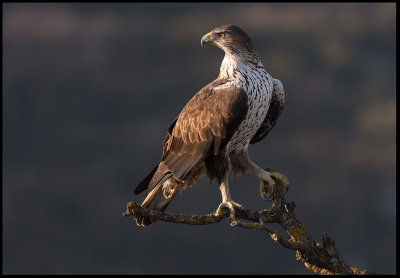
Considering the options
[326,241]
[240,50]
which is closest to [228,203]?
[326,241]

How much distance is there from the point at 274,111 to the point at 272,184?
1.17 m

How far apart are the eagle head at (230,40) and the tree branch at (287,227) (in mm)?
2074

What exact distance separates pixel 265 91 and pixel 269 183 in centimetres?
129

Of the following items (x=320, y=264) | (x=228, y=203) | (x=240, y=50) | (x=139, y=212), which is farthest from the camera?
(x=240, y=50)

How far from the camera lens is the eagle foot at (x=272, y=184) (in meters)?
7.90

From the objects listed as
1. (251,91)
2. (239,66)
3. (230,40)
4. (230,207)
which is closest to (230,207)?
(230,207)

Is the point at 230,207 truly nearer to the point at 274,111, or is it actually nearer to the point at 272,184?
the point at 272,184

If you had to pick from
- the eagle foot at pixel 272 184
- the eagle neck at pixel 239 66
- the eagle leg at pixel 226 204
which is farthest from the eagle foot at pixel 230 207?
the eagle neck at pixel 239 66

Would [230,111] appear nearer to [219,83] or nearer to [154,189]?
[219,83]

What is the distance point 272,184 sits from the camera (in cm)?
818

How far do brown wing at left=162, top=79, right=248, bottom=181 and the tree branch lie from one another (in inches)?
34.4

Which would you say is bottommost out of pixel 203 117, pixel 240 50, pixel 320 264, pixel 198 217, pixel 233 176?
A: pixel 320 264

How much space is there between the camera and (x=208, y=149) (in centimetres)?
809

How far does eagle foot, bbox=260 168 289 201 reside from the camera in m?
7.90
